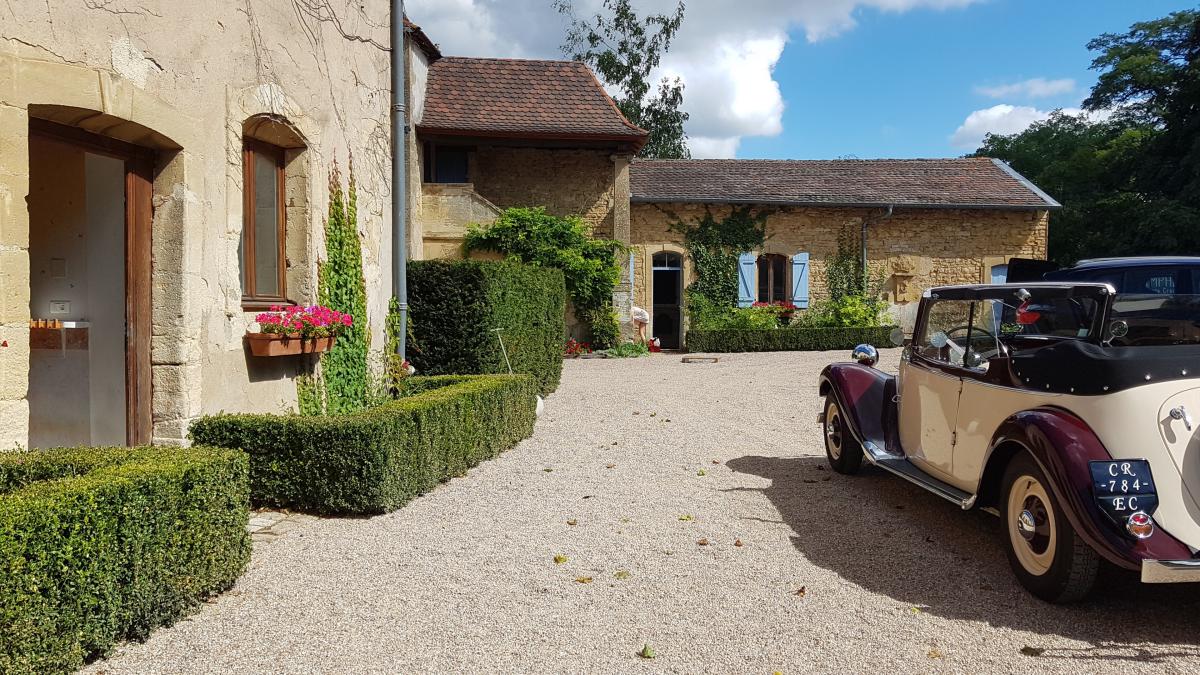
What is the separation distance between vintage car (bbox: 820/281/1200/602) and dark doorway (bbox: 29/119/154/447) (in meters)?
4.42

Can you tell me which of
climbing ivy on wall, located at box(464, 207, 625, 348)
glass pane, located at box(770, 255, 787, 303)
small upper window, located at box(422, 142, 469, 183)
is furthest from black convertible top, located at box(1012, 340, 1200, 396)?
glass pane, located at box(770, 255, 787, 303)

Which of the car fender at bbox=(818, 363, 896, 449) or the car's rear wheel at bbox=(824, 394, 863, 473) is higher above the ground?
the car fender at bbox=(818, 363, 896, 449)

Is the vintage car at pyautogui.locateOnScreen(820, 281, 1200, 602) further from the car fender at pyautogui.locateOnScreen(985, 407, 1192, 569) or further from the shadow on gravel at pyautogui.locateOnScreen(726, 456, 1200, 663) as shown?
the shadow on gravel at pyautogui.locateOnScreen(726, 456, 1200, 663)

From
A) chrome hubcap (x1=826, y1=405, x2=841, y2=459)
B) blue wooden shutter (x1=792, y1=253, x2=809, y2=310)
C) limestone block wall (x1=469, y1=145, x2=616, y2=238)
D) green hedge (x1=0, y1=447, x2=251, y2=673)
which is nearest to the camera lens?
green hedge (x1=0, y1=447, x2=251, y2=673)

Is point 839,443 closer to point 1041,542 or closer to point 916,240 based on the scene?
point 1041,542

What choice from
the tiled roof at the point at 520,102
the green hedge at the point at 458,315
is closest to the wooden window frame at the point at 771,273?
the tiled roof at the point at 520,102

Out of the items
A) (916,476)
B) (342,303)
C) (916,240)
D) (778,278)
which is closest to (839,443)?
(916,476)

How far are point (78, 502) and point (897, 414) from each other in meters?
4.53

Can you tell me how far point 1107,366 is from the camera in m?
3.29

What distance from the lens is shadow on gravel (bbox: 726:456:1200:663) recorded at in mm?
3178

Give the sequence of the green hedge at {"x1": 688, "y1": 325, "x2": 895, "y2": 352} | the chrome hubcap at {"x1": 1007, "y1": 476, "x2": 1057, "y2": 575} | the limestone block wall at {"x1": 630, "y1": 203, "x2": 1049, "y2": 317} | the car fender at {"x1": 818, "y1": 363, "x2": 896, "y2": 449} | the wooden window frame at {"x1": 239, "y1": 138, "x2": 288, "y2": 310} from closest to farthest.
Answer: the chrome hubcap at {"x1": 1007, "y1": 476, "x2": 1057, "y2": 575}
the car fender at {"x1": 818, "y1": 363, "x2": 896, "y2": 449}
the wooden window frame at {"x1": 239, "y1": 138, "x2": 288, "y2": 310}
the green hedge at {"x1": 688, "y1": 325, "x2": 895, "y2": 352}
the limestone block wall at {"x1": 630, "y1": 203, "x2": 1049, "y2": 317}

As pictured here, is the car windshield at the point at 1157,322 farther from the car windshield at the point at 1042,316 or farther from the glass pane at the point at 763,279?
the glass pane at the point at 763,279

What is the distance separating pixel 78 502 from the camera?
279 cm

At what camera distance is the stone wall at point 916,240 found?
1978 centimetres
